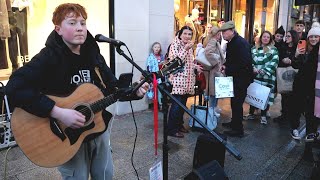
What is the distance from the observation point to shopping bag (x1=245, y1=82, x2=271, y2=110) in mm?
5277

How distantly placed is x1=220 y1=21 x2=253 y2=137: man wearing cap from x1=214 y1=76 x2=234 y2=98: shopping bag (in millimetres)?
97

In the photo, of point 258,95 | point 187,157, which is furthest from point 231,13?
point 187,157

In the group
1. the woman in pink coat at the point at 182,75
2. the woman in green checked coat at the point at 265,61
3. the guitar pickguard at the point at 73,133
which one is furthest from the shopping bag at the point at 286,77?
the guitar pickguard at the point at 73,133

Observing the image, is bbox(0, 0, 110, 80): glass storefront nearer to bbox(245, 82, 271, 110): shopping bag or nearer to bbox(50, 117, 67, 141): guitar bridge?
bbox(245, 82, 271, 110): shopping bag

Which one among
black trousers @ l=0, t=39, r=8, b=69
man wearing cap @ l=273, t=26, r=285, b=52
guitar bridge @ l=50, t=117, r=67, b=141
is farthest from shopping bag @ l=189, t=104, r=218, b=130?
black trousers @ l=0, t=39, r=8, b=69

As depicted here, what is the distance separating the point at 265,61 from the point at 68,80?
4295 mm

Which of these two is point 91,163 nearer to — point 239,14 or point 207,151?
point 207,151

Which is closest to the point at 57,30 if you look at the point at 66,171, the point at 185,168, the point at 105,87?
the point at 105,87

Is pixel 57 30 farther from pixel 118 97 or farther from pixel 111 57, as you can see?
pixel 111 57

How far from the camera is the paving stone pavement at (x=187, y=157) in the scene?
3.51 m

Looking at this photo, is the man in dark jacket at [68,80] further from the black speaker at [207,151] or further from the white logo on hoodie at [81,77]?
the black speaker at [207,151]

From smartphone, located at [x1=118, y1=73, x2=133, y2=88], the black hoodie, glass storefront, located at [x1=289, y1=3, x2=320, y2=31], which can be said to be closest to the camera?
the black hoodie

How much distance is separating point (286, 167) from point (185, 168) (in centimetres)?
133

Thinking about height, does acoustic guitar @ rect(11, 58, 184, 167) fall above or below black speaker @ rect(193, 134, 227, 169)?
above
